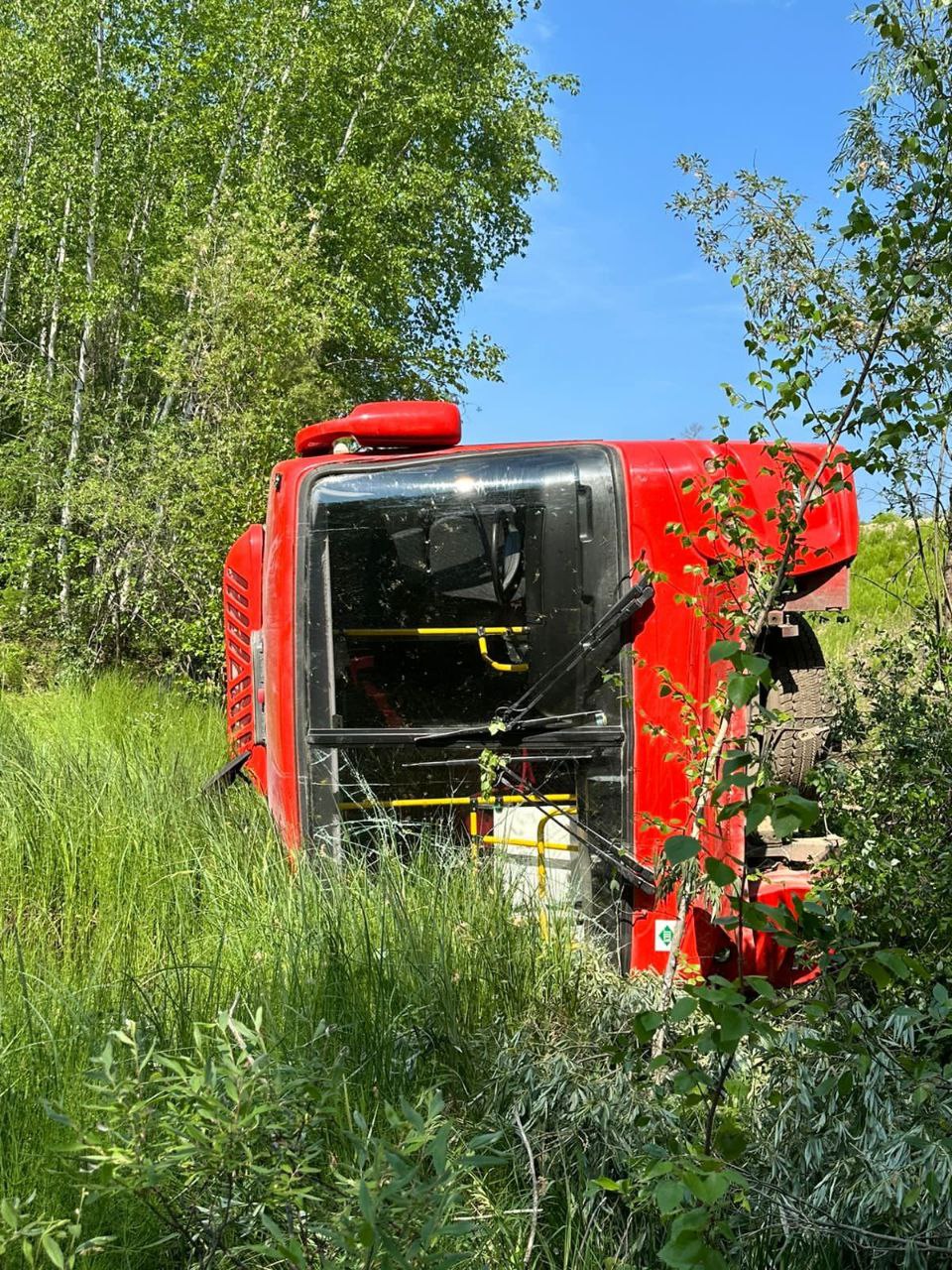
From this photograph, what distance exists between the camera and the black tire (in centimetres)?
414

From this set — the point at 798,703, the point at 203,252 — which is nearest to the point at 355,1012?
the point at 798,703

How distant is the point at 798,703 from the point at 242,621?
2387 mm

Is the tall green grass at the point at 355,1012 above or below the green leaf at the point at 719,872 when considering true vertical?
below

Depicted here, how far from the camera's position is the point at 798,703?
459 cm

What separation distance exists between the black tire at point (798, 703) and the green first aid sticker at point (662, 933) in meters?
0.75

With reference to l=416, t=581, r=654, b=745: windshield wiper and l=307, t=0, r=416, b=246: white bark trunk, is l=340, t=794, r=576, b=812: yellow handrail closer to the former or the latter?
l=416, t=581, r=654, b=745: windshield wiper

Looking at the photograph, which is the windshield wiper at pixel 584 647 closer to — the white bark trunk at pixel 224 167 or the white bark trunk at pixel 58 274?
the white bark trunk at pixel 224 167

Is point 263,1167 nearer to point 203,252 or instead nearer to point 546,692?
point 546,692

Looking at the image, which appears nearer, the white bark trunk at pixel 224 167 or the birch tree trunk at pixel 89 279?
the birch tree trunk at pixel 89 279

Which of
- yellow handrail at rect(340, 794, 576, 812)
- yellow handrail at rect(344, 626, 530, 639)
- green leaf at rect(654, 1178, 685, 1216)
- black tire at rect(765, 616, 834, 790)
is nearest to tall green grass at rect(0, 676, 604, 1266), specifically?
yellow handrail at rect(340, 794, 576, 812)

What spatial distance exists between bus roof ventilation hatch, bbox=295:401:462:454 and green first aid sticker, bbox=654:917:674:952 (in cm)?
181

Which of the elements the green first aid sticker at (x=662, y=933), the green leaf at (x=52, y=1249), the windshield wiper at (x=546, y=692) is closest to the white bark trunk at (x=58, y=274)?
the windshield wiper at (x=546, y=692)

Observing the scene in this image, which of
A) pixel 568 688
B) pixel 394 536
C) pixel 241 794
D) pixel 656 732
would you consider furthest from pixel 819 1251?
pixel 241 794

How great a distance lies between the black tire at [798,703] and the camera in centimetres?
414
